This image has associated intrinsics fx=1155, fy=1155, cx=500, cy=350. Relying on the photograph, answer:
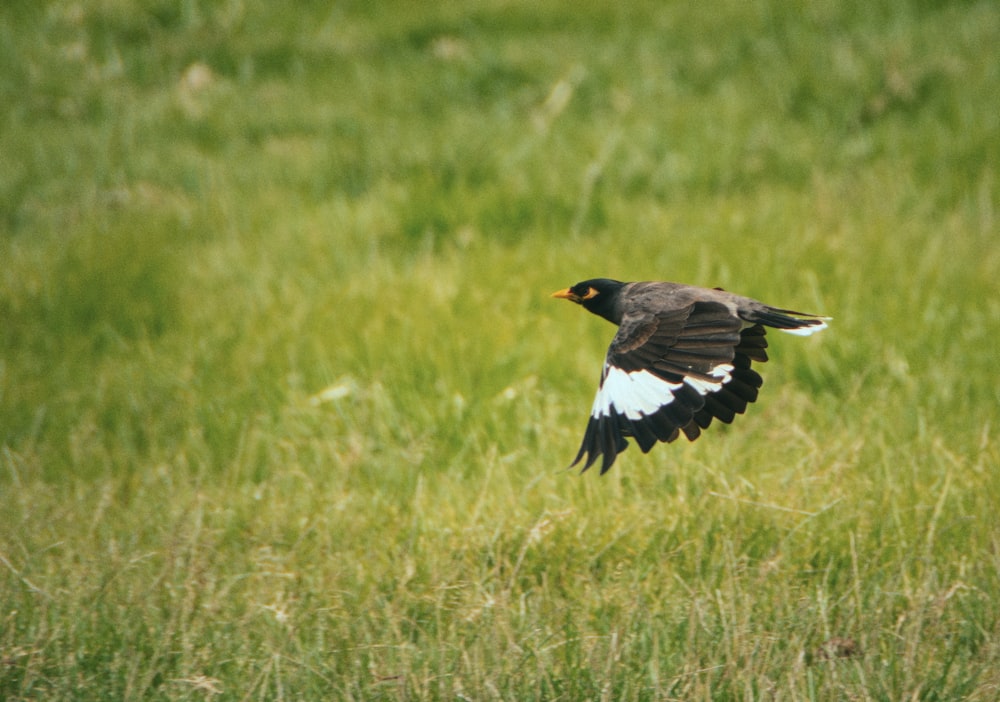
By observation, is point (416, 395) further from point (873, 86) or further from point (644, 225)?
point (873, 86)

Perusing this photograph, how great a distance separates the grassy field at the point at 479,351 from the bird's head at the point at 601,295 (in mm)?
547

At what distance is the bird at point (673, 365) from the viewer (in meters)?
2.83

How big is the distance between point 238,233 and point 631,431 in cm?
353

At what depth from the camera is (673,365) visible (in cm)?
300

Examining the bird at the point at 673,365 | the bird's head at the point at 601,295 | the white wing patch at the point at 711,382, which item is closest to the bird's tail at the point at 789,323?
the bird at the point at 673,365

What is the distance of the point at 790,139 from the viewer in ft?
20.5

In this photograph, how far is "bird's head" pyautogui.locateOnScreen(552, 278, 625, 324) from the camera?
3553 millimetres

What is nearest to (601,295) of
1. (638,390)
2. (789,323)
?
(789,323)

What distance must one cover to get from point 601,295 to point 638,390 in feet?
2.29

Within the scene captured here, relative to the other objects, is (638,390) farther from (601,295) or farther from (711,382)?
(601,295)

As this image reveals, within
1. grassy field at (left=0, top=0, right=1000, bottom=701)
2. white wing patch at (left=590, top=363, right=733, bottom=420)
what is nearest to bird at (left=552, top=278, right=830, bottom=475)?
white wing patch at (left=590, top=363, right=733, bottom=420)

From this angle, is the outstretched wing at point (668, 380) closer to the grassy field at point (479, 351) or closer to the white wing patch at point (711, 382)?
the white wing patch at point (711, 382)

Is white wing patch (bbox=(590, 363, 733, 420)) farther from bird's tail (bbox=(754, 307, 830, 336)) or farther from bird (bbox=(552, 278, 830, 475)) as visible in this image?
bird's tail (bbox=(754, 307, 830, 336))

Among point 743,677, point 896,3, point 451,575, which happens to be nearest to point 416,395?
point 451,575
